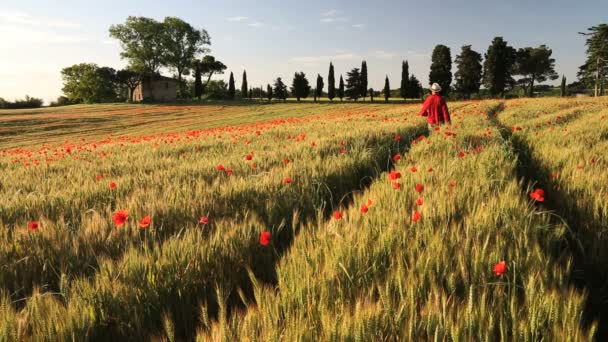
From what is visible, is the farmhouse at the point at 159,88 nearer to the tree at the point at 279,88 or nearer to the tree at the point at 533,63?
the tree at the point at 279,88

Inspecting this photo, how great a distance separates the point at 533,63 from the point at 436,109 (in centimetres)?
10544

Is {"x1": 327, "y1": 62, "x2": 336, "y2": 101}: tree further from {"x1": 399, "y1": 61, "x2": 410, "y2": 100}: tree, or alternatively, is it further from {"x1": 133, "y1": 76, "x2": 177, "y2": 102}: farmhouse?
{"x1": 133, "y1": 76, "x2": 177, "y2": 102}: farmhouse

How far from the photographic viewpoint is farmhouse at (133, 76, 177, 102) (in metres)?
81.2

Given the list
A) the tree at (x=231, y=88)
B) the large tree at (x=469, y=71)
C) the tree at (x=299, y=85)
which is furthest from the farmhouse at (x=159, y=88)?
the large tree at (x=469, y=71)

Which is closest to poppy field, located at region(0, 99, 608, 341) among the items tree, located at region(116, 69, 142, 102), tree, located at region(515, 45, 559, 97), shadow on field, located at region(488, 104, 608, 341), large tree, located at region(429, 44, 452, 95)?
shadow on field, located at region(488, 104, 608, 341)

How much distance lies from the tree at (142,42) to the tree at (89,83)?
6.88 metres

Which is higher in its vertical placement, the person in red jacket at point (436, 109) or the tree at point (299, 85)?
the tree at point (299, 85)

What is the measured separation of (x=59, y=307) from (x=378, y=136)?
25.2 feet

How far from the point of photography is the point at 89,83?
76.7 m

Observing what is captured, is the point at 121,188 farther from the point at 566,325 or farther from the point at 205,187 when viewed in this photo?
the point at 566,325

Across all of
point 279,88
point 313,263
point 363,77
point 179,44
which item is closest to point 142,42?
point 179,44

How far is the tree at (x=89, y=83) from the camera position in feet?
253

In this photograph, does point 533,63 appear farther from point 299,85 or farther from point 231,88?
point 231,88

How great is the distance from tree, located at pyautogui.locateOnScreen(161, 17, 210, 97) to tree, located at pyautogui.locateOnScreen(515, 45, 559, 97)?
267 ft
